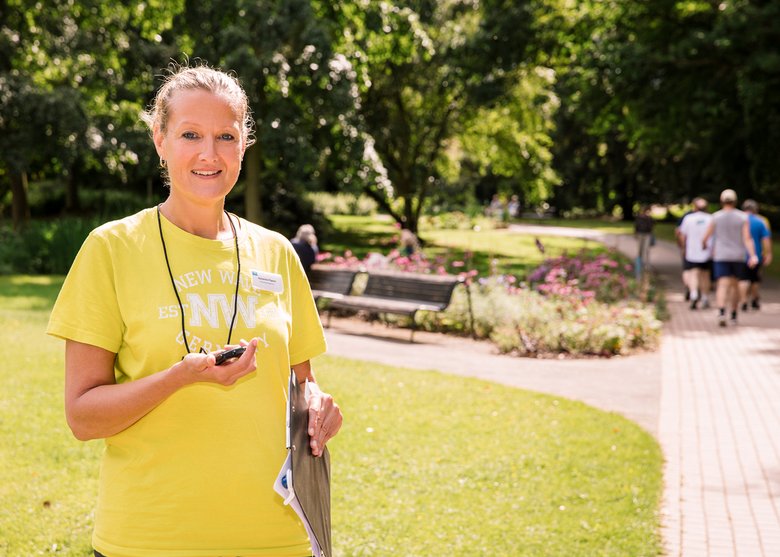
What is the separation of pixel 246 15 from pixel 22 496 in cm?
1847

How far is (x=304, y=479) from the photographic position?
6.66 ft

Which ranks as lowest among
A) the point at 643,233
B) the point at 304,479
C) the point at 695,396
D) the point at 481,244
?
the point at 481,244

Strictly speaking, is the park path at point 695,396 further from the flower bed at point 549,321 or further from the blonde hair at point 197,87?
the blonde hair at point 197,87

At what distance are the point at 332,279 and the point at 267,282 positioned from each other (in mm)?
13062

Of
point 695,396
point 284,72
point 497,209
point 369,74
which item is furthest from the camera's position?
point 497,209

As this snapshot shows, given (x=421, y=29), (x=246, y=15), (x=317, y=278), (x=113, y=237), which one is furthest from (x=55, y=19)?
(x=113, y=237)

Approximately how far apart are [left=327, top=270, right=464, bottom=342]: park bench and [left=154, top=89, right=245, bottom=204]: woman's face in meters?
10.8

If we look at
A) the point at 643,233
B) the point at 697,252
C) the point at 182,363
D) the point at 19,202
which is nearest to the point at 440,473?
the point at 182,363

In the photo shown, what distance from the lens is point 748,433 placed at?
765cm

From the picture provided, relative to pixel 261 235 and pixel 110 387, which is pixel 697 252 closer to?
pixel 261 235

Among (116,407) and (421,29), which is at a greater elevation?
(421,29)

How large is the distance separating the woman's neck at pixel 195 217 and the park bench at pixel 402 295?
35.4 feet

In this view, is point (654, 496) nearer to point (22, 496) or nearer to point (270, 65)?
point (22, 496)

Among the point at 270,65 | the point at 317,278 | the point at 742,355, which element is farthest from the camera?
the point at 270,65
